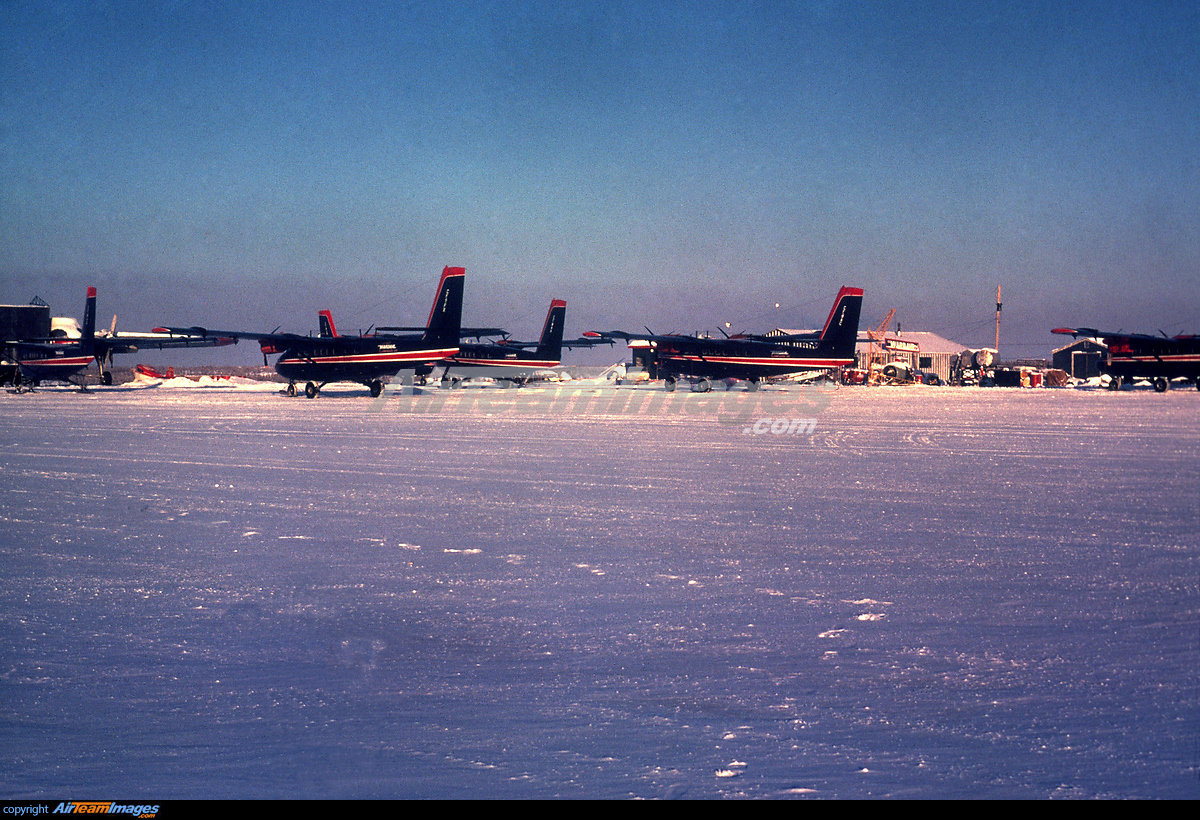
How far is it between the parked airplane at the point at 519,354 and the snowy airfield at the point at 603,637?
3143 cm

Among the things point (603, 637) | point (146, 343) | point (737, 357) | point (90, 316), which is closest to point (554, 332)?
point (737, 357)

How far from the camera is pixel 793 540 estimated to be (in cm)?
617

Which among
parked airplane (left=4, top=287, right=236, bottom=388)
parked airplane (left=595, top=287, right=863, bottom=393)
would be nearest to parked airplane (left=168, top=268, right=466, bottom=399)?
parked airplane (left=595, top=287, right=863, bottom=393)

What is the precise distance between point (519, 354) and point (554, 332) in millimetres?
3997

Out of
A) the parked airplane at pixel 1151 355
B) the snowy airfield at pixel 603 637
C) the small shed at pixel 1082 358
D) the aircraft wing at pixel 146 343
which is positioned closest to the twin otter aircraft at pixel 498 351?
the aircraft wing at pixel 146 343

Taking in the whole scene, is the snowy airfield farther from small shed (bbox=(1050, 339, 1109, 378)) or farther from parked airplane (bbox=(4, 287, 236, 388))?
small shed (bbox=(1050, 339, 1109, 378))

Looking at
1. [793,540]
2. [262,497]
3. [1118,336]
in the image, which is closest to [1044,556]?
[793,540]

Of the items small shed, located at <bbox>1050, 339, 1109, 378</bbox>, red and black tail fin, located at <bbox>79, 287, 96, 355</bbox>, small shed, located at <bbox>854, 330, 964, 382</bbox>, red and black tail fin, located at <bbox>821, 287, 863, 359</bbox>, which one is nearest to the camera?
red and black tail fin, located at <bbox>821, 287, 863, 359</bbox>

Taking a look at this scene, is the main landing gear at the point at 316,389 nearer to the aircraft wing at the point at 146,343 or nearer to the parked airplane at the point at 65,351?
the aircraft wing at the point at 146,343

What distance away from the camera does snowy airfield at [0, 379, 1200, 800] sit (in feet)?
9.00

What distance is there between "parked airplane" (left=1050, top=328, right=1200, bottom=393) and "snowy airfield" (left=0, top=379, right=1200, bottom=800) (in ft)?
109

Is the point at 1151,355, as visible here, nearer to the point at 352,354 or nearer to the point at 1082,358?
the point at 1082,358
